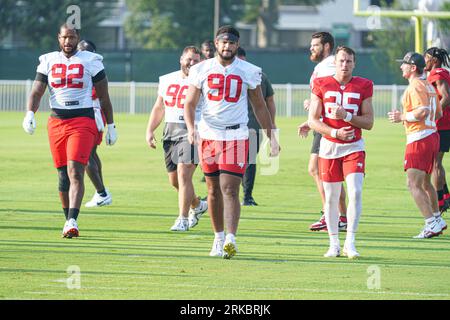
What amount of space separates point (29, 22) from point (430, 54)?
46849 millimetres

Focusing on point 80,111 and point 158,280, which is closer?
point 158,280

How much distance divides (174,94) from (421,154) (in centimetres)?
286

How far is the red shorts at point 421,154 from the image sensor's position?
13.0m

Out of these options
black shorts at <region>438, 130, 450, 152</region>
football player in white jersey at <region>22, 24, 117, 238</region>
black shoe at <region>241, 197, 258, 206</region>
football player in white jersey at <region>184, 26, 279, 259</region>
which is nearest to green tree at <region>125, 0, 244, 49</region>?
black shoe at <region>241, 197, 258, 206</region>

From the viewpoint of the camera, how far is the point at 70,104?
12906 millimetres

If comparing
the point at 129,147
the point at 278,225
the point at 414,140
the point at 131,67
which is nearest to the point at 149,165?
the point at 129,147

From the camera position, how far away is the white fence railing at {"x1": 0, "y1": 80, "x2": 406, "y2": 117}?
4281 centimetres

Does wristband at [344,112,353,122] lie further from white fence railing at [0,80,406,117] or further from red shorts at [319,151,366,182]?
white fence railing at [0,80,406,117]

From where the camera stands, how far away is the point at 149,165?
23.0 metres

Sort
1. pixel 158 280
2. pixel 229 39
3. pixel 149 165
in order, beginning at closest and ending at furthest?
pixel 158 280 → pixel 229 39 → pixel 149 165

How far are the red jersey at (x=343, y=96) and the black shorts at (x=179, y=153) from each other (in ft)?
8.63

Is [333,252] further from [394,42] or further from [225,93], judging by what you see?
[394,42]

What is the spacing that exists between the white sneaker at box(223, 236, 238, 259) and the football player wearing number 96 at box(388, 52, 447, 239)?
8.93ft

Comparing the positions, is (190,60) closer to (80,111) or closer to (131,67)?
(80,111)
